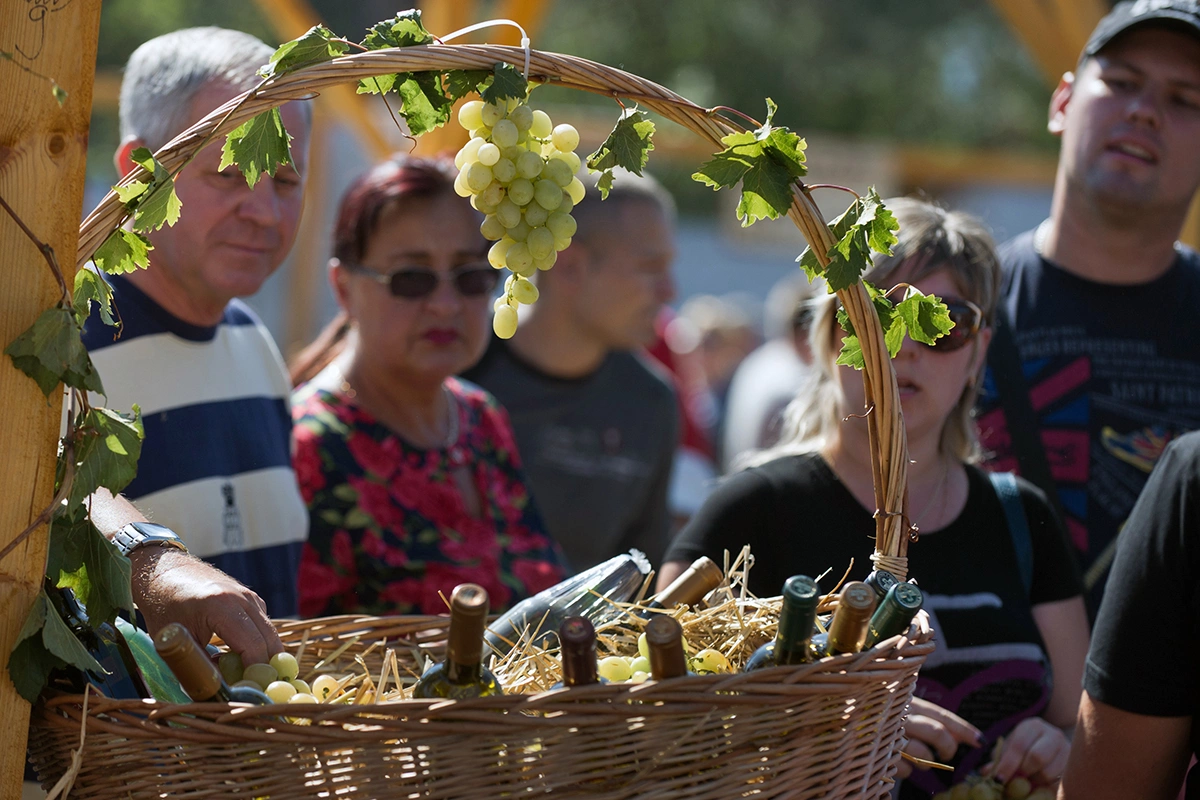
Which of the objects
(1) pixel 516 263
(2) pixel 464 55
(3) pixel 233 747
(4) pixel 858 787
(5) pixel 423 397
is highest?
(2) pixel 464 55

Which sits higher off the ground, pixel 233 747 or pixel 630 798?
pixel 233 747

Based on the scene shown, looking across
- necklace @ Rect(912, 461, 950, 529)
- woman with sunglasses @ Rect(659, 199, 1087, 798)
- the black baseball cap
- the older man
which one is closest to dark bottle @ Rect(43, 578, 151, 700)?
the older man

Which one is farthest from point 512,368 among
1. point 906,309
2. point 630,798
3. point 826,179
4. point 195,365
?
point 826,179

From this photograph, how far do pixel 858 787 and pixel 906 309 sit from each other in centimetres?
61

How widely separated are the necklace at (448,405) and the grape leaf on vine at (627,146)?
137cm

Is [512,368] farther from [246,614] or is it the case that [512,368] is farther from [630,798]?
[630,798]

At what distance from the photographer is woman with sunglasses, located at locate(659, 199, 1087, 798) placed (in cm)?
196

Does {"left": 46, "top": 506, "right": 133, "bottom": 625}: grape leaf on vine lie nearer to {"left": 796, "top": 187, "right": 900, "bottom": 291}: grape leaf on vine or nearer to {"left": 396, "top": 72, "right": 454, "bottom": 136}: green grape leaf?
{"left": 396, "top": 72, "right": 454, "bottom": 136}: green grape leaf

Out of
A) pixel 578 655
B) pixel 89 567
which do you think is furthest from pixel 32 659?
pixel 578 655

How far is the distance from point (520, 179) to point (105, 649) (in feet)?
2.46

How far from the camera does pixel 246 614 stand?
4.64 feet

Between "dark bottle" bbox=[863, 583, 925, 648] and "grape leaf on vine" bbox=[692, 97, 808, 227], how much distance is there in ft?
1.60

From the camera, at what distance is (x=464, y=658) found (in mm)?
1265

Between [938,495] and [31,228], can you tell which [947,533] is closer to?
[938,495]
